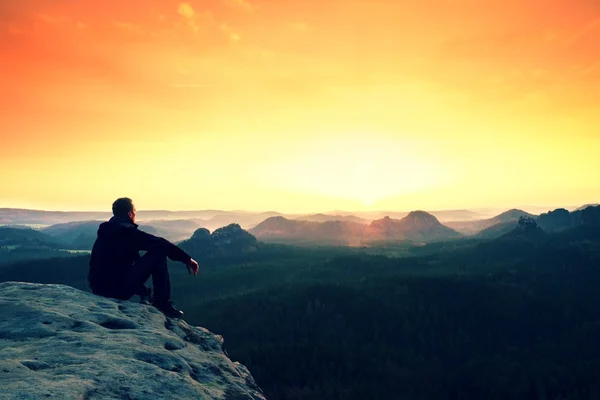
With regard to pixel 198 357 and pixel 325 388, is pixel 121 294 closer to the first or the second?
pixel 198 357

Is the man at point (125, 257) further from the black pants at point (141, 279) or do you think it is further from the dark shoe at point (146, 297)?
the dark shoe at point (146, 297)

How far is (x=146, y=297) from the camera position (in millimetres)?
20422

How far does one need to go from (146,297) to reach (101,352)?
763cm

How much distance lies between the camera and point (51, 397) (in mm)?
8969

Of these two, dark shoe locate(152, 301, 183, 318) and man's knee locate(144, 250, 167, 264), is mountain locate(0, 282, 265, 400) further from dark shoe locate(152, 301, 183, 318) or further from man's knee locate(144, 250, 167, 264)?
man's knee locate(144, 250, 167, 264)

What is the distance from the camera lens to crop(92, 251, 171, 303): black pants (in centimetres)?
1812

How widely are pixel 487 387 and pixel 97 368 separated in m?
147

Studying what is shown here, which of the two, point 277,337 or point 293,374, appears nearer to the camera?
point 293,374

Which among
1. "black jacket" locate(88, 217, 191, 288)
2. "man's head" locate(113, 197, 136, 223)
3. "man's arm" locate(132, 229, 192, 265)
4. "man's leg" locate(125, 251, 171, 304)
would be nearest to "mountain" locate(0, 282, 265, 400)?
Answer: "man's leg" locate(125, 251, 171, 304)

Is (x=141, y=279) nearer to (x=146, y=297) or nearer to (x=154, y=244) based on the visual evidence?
(x=154, y=244)

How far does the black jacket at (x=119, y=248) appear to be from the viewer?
17750mm

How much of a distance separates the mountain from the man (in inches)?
31.1

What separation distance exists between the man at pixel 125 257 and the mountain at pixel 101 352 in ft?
2.59

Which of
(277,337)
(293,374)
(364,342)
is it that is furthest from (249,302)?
(293,374)
